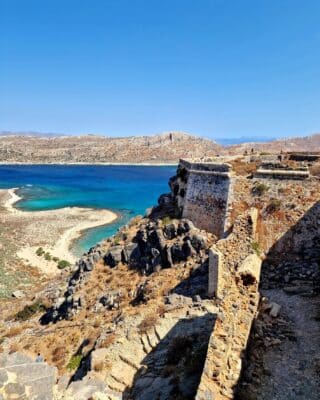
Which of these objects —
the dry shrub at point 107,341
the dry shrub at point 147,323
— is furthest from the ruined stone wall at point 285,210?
the dry shrub at point 107,341

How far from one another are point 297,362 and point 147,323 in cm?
653

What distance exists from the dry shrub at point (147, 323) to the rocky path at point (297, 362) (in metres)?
5.05

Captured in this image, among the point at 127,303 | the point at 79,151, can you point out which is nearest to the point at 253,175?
the point at 127,303

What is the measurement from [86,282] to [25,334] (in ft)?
14.7

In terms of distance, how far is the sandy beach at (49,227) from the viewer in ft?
124

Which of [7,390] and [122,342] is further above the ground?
[7,390]

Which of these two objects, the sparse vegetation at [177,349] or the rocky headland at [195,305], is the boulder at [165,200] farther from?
the sparse vegetation at [177,349]

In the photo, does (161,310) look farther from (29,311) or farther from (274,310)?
(29,311)

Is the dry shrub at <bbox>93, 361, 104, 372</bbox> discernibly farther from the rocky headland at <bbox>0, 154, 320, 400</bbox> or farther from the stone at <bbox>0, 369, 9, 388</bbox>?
the stone at <bbox>0, 369, 9, 388</bbox>

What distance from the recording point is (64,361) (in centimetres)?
1551

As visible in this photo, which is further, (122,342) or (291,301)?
(122,342)

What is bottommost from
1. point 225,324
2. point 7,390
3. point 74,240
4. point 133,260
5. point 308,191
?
point 74,240

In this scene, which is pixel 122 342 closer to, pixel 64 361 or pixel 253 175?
pixel 64 361

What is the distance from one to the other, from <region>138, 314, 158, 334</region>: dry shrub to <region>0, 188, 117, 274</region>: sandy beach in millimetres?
21161
